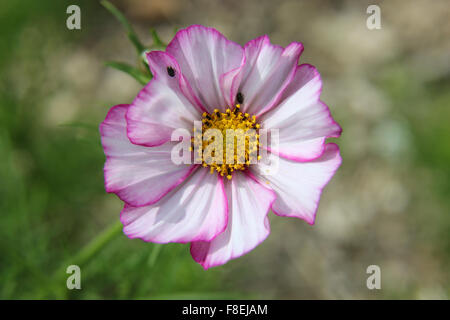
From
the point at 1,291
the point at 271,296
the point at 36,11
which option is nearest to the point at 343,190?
the point at 271,296

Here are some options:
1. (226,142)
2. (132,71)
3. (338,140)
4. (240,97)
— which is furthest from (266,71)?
(338,140)

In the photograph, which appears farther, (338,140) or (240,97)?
(338,140)

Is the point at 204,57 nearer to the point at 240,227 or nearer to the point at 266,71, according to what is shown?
the point at 266,71

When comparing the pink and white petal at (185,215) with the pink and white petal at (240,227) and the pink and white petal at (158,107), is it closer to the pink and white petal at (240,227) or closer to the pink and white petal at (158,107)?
the pink and white petal at (240,227)

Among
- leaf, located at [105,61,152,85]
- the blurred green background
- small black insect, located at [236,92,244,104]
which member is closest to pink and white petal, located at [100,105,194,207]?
leaf, located at [105,61,152,85]
